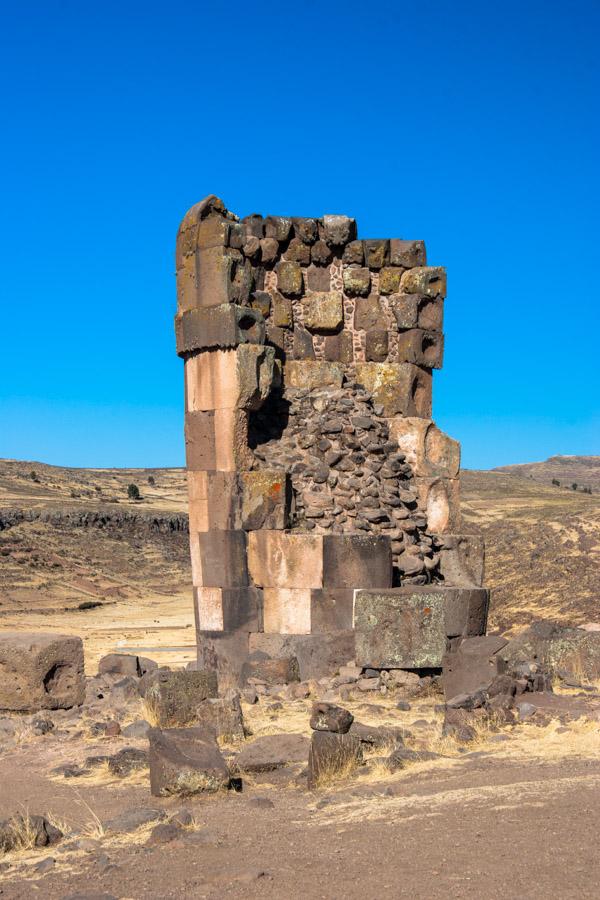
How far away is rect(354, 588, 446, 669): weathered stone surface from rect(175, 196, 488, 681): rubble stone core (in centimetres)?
2

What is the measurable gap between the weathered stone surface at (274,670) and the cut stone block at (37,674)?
75.3 inches

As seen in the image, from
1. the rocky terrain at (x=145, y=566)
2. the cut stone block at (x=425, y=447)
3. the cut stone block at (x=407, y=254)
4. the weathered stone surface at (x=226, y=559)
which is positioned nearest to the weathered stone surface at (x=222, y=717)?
the weathered stone surface at (x=226, y=559)

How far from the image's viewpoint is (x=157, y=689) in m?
8.66

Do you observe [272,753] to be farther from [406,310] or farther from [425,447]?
[406,310]

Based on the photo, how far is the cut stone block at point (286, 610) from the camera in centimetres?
1096

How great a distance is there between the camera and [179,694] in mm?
8617

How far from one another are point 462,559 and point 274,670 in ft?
9.00

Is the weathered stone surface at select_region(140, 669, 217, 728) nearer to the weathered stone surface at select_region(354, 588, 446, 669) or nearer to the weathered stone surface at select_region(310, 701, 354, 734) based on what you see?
the weathered stone surface at select_region(310, 701, 354, 734)

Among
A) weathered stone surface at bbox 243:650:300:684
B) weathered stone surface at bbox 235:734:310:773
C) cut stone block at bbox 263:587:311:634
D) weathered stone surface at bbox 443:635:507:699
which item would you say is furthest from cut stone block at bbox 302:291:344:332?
weathered stone surface at bbox 235:734:310:773

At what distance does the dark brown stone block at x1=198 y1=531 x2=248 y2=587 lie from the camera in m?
11.3

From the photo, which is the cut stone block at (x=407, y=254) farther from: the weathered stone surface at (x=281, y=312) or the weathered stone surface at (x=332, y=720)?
the weathered stone surface at (x=332, y=720)

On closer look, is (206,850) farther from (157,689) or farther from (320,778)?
(157,689)

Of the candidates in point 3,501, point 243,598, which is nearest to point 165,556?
point 3,501

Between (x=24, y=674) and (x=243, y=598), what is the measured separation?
2.65 meters
